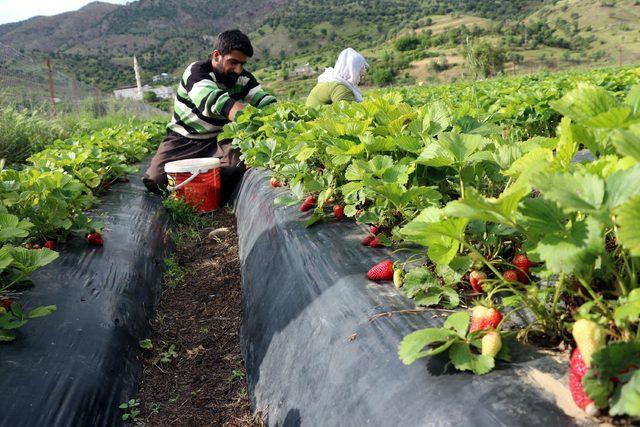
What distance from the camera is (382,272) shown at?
1.74 meters

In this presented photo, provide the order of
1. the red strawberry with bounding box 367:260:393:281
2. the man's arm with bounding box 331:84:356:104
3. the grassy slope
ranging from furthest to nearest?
the grassy slope < the man's arm with bounding box 331:84:356:104 < the red strawberry with bounding box 367:260:393:281

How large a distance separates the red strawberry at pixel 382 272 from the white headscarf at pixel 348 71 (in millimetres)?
4186

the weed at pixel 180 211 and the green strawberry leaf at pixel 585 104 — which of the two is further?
the weed at pixel 180 211

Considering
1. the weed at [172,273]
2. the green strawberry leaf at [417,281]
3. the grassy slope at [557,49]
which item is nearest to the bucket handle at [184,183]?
the weed at [172,273]

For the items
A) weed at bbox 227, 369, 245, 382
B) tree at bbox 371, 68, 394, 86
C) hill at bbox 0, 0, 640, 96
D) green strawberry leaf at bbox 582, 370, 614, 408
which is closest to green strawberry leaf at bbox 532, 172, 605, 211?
green strawberry leaf at bbox 582, 370, 614, 408

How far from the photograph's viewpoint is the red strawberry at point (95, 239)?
117 inches

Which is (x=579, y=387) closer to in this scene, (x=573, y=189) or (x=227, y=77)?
(x=573, y=189)

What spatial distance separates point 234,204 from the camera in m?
4.90

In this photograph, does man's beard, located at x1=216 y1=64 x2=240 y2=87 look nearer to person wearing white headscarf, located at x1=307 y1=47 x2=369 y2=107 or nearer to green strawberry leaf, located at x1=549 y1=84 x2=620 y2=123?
person wearing white headscarf, located at x1=307 y1=47 x2=369 y2=107

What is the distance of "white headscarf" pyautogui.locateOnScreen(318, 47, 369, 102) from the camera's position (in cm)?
576

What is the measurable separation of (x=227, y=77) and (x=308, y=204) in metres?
2.97

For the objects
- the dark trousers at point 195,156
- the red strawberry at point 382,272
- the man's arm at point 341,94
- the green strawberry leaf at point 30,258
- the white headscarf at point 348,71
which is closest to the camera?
the red strawberry at point 382,272

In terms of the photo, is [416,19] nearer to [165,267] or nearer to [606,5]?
[606,5]

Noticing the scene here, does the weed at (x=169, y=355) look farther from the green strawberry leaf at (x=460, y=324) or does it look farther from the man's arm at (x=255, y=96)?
the man's arm at (x=255, y=96)
